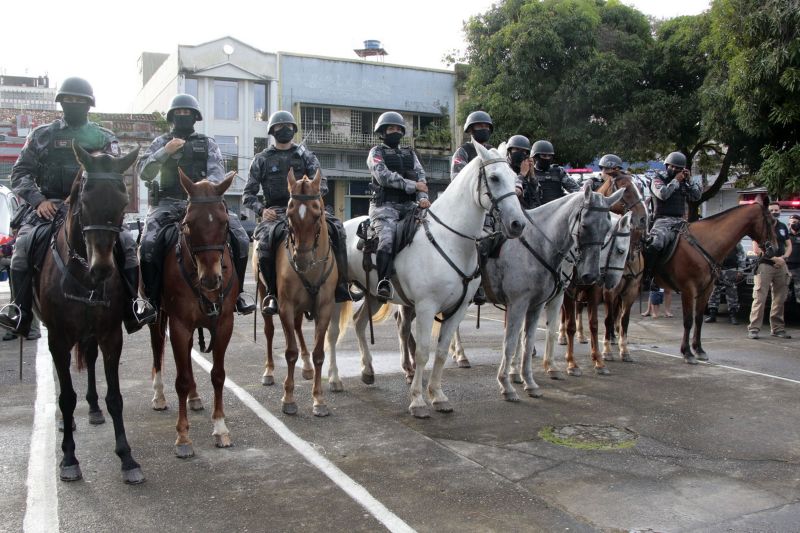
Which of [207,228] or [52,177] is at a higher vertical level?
[52,177]

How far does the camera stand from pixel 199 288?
583cm

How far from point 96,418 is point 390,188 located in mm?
3968

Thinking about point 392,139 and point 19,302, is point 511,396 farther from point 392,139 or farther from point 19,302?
point 19,302

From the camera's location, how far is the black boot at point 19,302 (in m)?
5.68

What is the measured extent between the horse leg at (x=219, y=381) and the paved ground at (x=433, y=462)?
5.2 inches

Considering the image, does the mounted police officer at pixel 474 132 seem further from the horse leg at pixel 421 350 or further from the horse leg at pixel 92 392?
→ the horse leg at pixel 92 392

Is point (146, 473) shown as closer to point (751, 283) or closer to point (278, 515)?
point (278, 515)

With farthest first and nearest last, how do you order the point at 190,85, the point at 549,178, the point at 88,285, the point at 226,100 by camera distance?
the point at 226,100 < the point at 190,85 < the point at 549,178 < the point at 88,285

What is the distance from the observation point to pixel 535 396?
785cm

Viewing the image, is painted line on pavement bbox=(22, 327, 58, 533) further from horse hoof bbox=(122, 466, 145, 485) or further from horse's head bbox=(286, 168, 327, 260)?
horse's head bbox=(286, 168, 327, 260)

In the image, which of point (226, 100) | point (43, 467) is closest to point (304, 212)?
point (43, 467)

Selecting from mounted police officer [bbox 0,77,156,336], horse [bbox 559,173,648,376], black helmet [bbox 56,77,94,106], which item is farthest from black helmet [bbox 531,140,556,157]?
black helmet [bbox 56,77,94,106]

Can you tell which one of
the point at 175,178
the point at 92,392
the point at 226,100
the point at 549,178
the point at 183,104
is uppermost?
the point at 226,100

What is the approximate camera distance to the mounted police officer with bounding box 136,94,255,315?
616 centimetres
